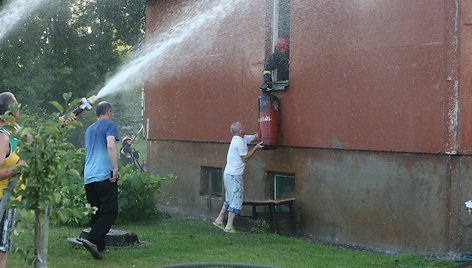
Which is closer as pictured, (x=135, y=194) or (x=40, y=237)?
(x=40, y=237)

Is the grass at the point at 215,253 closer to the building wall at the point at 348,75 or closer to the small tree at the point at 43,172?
the building wall at the point at 348,75

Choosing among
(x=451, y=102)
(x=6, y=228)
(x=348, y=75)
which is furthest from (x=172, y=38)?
(x=6, y=228)

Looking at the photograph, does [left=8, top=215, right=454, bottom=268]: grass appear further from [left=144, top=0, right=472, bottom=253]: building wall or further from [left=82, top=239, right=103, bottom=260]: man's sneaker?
[left=144, top=0, right=472, bottom=253]: building wall

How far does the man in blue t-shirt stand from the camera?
8281mm

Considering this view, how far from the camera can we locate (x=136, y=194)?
11219 mm

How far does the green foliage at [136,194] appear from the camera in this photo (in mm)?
11070

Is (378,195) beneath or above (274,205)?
above

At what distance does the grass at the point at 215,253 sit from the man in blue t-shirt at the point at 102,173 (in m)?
0.35

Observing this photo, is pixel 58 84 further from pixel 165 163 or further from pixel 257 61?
pixel 257 61

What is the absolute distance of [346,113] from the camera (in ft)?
30.5

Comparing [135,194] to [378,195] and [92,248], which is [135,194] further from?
[378,195]

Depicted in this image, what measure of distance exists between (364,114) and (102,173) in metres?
3.25

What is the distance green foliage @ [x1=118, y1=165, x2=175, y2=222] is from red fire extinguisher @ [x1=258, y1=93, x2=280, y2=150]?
1.99 m

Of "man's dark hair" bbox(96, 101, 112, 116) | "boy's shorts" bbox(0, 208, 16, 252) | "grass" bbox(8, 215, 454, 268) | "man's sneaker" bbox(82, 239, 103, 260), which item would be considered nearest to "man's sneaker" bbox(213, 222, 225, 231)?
"grass" bbox(8, 215, 454, 268)
